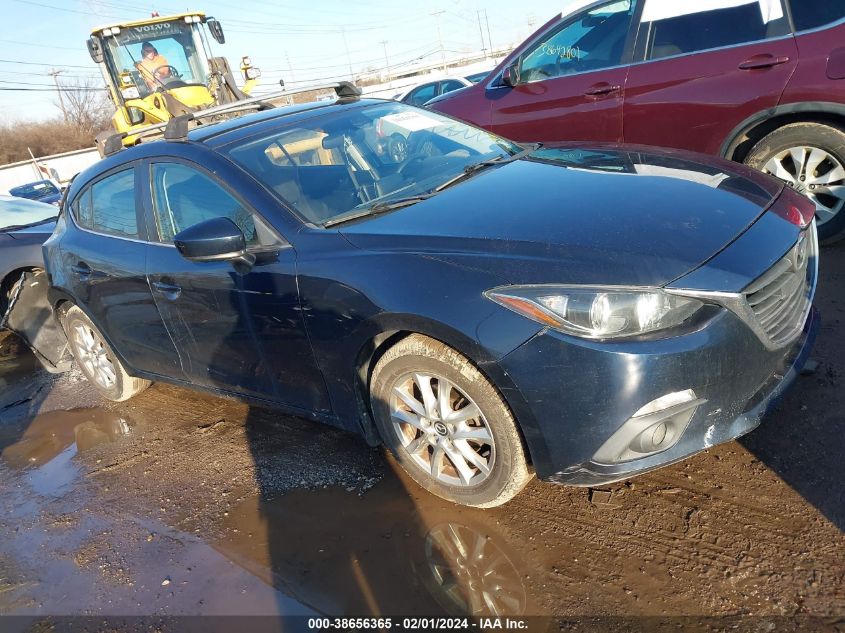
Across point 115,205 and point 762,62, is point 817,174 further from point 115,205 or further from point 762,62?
point 115,205

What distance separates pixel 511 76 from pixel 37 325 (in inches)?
A: 176

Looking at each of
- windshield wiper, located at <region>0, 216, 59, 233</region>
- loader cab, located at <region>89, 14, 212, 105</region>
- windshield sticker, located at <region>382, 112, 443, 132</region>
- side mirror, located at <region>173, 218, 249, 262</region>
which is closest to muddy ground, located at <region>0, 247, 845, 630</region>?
side mirror, located at <region>173, 218, 249, 262</region>

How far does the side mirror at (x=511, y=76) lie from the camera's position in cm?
530

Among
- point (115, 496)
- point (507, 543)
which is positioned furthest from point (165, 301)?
point (507, 543)

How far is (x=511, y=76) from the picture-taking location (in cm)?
532

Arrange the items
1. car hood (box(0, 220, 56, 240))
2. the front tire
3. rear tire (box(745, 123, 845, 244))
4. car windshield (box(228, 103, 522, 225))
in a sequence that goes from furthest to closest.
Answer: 1. car hood (box(0, 220, 56, 240))
2. rear tire (box(745, 123, 845, 244))
3. car windshield (box(228, 103, 522, 225))
4. the front tire

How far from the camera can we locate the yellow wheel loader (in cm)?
1117

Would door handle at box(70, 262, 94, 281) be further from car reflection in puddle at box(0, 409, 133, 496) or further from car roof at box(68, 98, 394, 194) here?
car reflection in puddle at box(0, 409, 133, 496)

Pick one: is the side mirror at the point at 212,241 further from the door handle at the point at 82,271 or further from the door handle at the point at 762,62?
the door handle at the point at 762,62

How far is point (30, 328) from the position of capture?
16.9 ft

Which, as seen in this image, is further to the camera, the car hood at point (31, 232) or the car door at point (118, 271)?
the car hood at point (31, 232)

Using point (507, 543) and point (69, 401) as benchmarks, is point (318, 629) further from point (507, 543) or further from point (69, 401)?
point (69, 401)

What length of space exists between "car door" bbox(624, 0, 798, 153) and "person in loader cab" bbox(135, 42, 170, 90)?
1003cm

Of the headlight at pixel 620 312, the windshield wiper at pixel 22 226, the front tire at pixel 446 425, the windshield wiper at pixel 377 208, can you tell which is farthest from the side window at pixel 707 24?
the windshield wiper at pixel 22 226
